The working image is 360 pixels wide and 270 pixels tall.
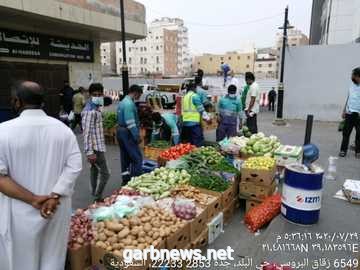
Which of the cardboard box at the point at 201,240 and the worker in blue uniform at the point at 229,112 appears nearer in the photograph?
the cardboard box at the point at 201,240

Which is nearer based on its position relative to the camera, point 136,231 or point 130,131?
point 136,231

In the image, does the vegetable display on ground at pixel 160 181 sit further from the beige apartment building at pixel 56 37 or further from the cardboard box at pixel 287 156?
the beige apartment building at pixel 56 37

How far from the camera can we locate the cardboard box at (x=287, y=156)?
16.8 feet

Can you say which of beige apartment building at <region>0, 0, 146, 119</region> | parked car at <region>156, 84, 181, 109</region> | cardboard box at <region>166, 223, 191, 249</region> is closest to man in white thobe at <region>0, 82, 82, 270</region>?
cardboard box at <region>166, 223, 191, 249</region>

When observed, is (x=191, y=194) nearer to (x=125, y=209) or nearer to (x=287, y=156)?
(x=125, y=209)

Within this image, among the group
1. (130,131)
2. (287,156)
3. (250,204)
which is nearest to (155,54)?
(130,131)

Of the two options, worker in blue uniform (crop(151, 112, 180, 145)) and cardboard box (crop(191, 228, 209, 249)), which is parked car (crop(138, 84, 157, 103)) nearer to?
worker in blue uniform (crop(151, 112, 180, 145))

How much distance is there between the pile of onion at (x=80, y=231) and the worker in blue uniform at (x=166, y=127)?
3.72m

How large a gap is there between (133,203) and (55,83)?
10.0 meters

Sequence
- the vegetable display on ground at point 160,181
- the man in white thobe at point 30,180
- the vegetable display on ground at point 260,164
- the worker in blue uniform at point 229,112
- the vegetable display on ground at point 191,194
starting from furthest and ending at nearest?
the worker in blue uniform at point 229,112 < the vegetable display on ground at point 260,164 < the vegetable display on ground at point 160,181 < the vegetable display on ground at point 191,194 < the man in white thobe at point 30,180

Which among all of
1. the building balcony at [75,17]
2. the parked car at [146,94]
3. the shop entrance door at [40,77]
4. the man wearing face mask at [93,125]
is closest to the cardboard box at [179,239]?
the man wearing face mask at [93,125]

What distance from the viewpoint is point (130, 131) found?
524cm

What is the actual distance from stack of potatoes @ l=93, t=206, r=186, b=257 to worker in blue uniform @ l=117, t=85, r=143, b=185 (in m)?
2.04

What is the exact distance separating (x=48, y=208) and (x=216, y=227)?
2349 millimetres
